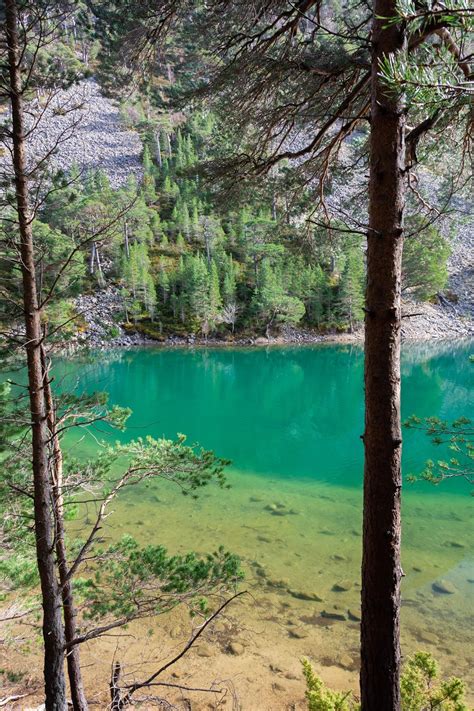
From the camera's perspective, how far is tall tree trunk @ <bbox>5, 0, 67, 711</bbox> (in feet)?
8.80

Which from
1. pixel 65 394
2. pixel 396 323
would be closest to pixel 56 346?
pixel 65 394

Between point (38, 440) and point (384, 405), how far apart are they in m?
2.12

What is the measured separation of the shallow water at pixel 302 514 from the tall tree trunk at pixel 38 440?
51 centimetres

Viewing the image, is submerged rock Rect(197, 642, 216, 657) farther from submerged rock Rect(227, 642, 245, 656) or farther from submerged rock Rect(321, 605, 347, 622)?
submerged rock Rect(321, 605, 347, 622)

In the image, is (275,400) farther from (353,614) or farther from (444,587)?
(353,614)

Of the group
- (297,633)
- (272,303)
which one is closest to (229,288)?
(272,303)

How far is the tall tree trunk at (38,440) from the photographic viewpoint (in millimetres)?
2684

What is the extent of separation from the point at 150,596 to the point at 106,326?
222cm

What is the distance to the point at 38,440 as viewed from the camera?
2805 mm

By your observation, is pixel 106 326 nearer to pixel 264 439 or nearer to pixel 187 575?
pixel 187 575

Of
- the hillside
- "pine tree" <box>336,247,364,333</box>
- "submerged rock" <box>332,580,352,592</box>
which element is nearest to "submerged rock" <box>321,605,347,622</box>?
"submerged rock" <box>332,580,352,592</box>

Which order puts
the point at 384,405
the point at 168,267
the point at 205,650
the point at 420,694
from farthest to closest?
the point at 168,267
the point at 205,650
the point at 420,694
the point at 384,405

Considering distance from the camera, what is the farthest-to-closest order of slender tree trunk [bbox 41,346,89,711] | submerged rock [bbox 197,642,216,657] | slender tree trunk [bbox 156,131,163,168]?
slender tree trunk [bbox 156,131,163,168], submerged rock [bbox 197,642,216,657], slender tree trunk [bbox 41,346,89,711]

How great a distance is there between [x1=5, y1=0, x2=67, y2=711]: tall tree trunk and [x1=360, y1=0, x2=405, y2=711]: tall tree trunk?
74.1 inches
